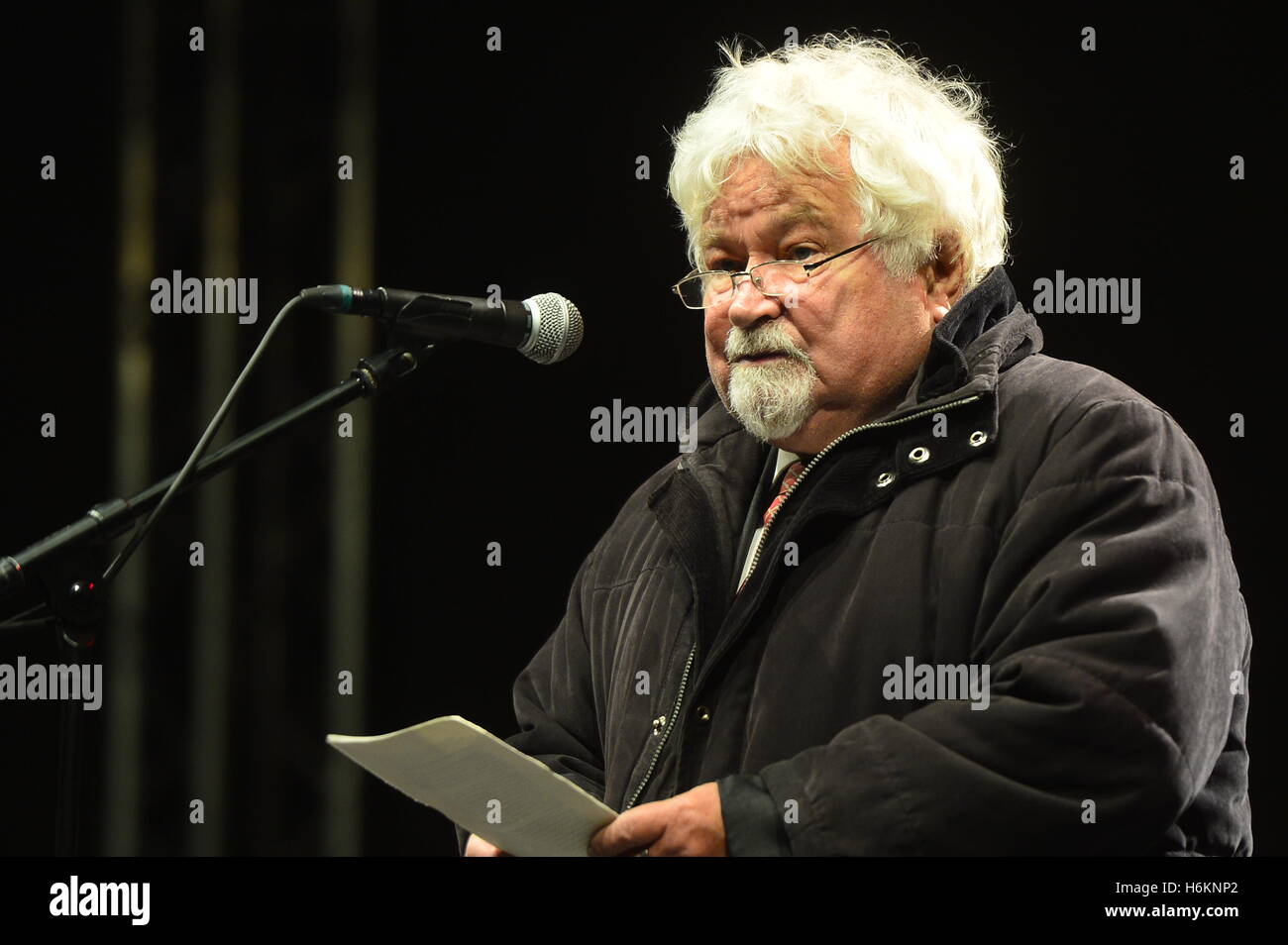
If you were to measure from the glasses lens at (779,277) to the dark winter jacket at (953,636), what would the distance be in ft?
0.74

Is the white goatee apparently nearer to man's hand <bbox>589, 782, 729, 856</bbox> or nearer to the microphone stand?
man's hand <bbox>589, 782, 729, 856</bbox>

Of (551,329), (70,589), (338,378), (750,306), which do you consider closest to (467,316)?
(551,329)

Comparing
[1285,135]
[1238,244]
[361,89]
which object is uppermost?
[361,89]

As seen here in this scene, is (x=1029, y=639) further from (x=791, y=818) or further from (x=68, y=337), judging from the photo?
(x=68, y=337)

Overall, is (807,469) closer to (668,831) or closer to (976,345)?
(976,345)

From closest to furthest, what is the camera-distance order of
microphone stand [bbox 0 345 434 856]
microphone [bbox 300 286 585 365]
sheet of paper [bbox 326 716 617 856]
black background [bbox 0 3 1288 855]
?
sheet of paper [bbox 326 716 617 856] < microphone stand [bbox 0 345 434 856] < microphone [bbox 300 286 585 365] < black background [bbox 0 3 1288 855]

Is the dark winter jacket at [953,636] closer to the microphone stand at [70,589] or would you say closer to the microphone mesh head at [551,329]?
the microphone mesh head at [551,329]

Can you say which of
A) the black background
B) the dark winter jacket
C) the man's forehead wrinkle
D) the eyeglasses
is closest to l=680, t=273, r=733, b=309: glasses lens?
the eyeglasses

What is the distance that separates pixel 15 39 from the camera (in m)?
2.98

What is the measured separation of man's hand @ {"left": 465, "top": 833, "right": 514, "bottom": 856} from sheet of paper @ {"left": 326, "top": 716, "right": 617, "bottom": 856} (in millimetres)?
202

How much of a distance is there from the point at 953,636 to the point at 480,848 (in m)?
0.68

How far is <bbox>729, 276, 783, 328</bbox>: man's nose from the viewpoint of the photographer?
76.4 inches
